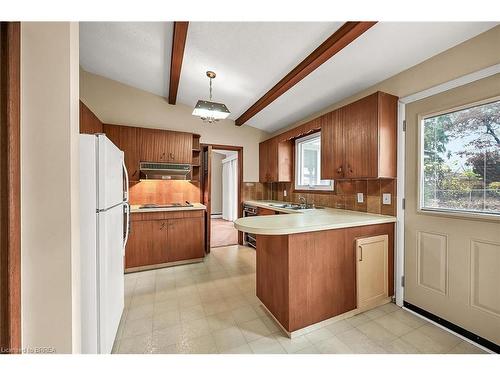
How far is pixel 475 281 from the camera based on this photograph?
1.56 m

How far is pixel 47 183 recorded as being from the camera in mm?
895

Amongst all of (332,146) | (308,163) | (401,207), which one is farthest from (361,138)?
(308,163)

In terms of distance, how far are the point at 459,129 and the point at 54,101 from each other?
9.05ft

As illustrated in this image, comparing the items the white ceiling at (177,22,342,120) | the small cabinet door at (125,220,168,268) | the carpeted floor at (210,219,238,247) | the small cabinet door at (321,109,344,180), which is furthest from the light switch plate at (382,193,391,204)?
the carpeted floor at (210,219,238,247)

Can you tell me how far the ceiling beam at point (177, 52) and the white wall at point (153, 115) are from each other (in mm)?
505

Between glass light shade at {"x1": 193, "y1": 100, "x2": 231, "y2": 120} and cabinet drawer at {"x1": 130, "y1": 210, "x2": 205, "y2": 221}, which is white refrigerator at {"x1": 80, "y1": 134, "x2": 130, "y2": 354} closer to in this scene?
glass light shade at {"x1": 193, "y1": 100, "x2": 231, "y2": 120}

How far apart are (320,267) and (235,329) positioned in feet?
2.94

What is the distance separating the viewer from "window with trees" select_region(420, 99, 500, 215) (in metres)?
1.50

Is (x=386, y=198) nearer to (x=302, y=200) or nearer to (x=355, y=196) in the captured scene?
(x=355, y=196)

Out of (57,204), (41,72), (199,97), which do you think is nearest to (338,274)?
(57,204)

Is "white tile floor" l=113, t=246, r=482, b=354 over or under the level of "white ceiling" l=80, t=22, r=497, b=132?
under

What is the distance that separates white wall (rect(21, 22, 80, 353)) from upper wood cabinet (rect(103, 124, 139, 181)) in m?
2.43
